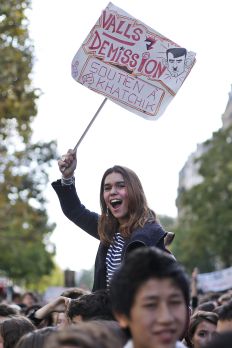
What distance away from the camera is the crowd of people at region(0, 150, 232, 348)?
15.2ft

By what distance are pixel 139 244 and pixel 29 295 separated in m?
10.5

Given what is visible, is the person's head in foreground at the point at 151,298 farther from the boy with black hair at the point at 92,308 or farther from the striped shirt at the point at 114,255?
the striped shirt at the point at 114,255

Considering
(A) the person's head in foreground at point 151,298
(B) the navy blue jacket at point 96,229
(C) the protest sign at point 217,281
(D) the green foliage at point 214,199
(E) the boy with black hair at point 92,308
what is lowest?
(E) the boy with black hair at point 92,308

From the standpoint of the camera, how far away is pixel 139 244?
666 centimetres

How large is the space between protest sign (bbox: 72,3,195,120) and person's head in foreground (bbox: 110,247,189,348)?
2979mm

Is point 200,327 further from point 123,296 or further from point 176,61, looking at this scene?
point 123,296

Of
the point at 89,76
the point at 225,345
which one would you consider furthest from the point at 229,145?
the point at 225,345

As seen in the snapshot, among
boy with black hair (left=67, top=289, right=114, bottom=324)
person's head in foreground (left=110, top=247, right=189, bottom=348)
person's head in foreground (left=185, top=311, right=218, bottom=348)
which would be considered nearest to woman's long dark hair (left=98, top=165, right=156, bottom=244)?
boy with black hair (left=67, top=289, right=114, bottom=324)

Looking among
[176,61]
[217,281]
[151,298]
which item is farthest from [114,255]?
[217,281]

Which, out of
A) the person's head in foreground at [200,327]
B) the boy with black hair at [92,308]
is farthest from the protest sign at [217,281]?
the boy with black hair at [92,308]

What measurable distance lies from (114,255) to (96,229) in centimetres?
58

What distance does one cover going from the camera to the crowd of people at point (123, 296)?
15.2 feet

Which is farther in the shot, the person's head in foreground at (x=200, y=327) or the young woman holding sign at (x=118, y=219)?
the person's head in foreground at (x=200, y=327)

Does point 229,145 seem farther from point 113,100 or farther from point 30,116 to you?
point 113,100
